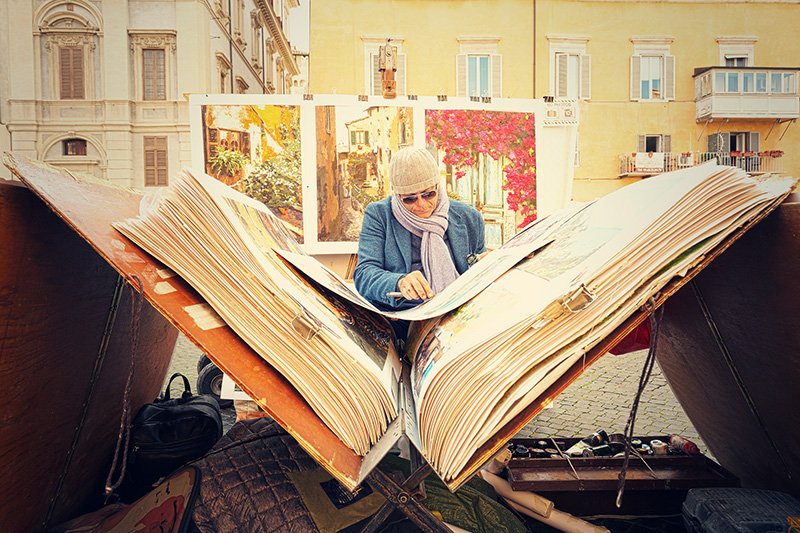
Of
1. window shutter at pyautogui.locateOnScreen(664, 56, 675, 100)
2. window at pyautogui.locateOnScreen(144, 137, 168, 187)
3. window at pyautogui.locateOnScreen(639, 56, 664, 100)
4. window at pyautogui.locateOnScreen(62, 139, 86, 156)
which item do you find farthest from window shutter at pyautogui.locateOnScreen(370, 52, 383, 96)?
window at pyautogui.locateOnScreen(62, 139, 86, 156)

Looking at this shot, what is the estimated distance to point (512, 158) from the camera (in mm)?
3803

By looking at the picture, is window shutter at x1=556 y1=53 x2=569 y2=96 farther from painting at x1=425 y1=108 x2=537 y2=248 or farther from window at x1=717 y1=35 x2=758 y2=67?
painting at x1=425 y1=108 x2=537 y2=248

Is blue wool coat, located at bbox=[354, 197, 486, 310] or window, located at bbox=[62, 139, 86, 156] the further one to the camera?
window, located at bbox=[62, 139, 86, 156]

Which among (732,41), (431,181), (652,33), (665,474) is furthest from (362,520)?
(732,41)

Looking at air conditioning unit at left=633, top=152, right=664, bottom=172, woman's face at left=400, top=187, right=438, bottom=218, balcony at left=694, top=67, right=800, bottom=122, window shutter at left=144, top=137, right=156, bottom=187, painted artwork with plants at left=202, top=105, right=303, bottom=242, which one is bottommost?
woman's face at left=400, top=187, right=438, bottom=218

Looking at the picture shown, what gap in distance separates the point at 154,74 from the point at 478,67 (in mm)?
13459

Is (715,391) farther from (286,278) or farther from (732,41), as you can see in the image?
(732,41)

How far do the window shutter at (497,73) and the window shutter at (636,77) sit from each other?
4.72 m

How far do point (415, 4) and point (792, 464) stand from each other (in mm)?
17591

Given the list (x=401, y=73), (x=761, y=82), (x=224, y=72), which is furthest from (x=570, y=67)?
(x=224, y=72)

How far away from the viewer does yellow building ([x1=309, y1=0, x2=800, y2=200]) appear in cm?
1644

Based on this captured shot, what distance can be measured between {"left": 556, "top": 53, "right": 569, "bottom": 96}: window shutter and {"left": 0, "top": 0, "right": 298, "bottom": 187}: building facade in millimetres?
13361

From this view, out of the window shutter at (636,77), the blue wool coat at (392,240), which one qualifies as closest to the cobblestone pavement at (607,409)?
the blue wool coat at (392,240)

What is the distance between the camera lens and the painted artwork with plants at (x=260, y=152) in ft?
11.8
